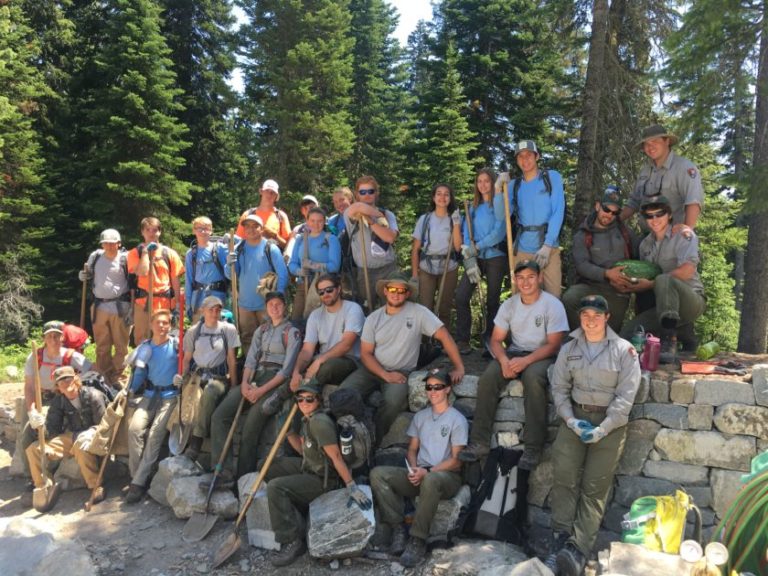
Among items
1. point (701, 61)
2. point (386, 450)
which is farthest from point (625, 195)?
point (386, 450)

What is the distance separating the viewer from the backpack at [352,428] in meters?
5.45

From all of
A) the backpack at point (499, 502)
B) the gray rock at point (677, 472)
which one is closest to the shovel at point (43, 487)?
the backpack at point (499, 502)

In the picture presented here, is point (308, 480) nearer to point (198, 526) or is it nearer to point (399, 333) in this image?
point (198, 526)

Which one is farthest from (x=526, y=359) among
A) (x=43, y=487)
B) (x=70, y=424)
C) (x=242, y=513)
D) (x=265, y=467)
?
(x=43, y=487)

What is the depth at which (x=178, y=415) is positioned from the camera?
698cm

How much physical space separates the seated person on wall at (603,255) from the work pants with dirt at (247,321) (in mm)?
4034

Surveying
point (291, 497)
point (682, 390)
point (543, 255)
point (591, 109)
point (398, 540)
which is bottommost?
point (398, 540)

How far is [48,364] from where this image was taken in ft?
24.6

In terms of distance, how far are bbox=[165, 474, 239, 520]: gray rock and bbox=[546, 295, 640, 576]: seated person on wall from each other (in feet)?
11.5

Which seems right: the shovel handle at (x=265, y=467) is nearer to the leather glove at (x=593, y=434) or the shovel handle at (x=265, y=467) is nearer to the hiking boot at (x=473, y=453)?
the hiking boot at (x=473, y=453)

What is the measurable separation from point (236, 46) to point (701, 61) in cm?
1479

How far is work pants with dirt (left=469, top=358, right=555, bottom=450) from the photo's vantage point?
5352 millimetres

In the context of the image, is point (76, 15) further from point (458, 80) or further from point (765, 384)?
point (765, 384)

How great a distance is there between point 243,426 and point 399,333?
2.21 meters
